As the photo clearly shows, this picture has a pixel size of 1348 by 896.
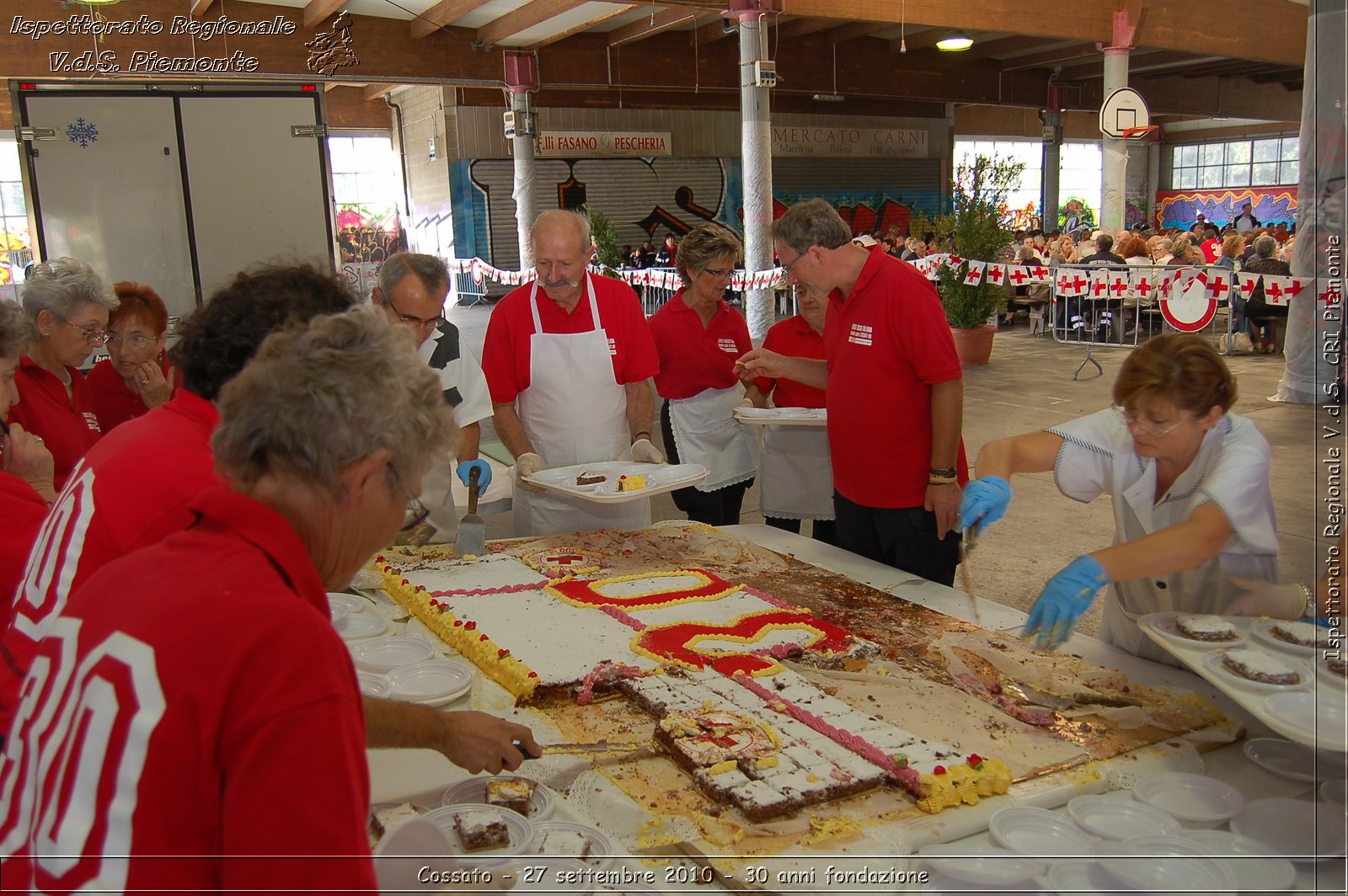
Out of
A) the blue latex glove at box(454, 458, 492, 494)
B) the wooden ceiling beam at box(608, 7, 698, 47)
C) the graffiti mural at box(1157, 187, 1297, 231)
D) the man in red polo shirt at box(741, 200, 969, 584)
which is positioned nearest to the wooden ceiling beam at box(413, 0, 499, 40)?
the wooden ceiling beam at box(608, 7, 698, 47)

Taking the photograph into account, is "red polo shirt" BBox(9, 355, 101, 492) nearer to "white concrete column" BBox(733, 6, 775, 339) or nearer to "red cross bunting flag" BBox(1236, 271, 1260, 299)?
"white concrete column" BBox(733, 6, 775, 339)

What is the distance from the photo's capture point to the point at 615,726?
2010 millimetres

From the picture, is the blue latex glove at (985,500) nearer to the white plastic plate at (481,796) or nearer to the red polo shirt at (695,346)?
the white plastic plate at (481,796)

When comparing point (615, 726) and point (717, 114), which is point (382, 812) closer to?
point (615, 726)

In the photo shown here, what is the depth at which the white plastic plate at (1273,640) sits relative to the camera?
6.19ft

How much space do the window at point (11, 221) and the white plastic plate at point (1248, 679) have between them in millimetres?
19016

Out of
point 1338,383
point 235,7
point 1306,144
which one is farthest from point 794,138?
point 1338,383

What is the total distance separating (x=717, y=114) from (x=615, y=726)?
2016cm

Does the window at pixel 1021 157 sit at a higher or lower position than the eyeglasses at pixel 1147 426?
A: higher

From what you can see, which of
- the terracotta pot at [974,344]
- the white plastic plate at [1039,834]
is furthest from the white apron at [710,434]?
the terracotta pot at [974,344]

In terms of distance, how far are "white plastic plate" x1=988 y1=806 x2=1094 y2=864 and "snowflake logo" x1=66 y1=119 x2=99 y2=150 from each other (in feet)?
16.9

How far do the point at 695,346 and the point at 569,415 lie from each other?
2.75 ft

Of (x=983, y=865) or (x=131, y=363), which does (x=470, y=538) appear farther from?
(x=983, y=865)

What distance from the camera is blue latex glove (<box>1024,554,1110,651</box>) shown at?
6.57 ft
